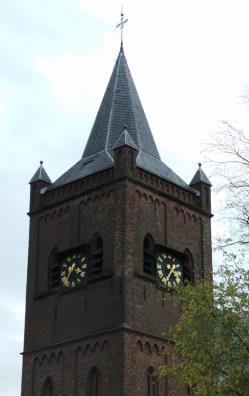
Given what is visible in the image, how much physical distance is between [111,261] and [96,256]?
114 centimetres

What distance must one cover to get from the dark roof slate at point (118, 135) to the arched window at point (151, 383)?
8.87 meters

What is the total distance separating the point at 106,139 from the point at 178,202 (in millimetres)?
4405

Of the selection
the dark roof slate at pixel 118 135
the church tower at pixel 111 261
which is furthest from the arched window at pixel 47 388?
the dark roof slate at pixel 118 135

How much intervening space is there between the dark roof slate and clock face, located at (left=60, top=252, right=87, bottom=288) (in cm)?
382

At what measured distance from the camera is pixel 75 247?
117ft

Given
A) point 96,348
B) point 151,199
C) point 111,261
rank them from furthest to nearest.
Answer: point 151,199 < point 111,261 < point 96,348

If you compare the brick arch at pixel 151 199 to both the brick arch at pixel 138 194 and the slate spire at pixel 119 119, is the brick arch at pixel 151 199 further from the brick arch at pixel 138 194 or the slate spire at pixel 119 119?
the slate spire at pixel 119 119

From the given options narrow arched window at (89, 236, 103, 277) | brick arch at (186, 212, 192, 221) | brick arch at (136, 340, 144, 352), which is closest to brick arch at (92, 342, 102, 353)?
brick arch at (136, 340, 144, 352)

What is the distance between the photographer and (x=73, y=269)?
35406mm

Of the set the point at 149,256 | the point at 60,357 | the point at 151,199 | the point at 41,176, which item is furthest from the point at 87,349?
the point at 41,176

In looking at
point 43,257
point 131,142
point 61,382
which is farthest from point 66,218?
point 61,382

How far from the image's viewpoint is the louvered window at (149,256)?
34.8 metres

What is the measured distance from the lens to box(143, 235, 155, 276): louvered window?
3475 cm

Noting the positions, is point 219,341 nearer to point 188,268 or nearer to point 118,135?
point 188,268
